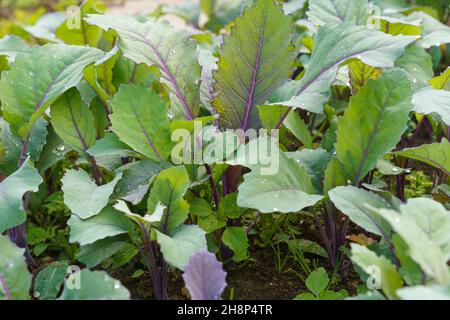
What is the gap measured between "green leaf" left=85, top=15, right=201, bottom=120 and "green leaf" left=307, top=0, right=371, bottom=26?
0.45 metres

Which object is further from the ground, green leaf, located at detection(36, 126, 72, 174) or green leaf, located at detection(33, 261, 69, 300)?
green leaf, located at detection(36, 126, 72, 174)

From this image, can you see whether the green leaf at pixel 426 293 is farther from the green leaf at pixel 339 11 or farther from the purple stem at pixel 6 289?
the green leaf at pixel 339 11

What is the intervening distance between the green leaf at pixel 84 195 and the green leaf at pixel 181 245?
193mm

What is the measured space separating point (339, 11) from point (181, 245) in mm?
1036

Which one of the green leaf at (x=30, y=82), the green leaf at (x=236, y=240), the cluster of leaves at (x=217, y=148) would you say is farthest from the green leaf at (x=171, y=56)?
the green leaf at (x=236, y=240)

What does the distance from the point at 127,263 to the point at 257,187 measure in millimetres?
519

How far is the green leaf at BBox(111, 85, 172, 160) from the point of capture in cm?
154

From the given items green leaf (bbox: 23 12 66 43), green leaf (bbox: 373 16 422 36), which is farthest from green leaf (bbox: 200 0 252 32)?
green leaf (bbox: 373 16 422 36)

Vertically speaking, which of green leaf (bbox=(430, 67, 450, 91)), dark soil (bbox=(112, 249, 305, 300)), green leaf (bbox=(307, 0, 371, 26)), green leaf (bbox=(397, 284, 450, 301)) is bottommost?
dark soil (bbox=(112, 249, 305, 300))

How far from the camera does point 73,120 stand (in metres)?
1.72

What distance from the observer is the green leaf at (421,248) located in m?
1.14

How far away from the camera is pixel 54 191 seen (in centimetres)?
201

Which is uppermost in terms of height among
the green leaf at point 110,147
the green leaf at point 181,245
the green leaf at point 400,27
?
the green leaf at point 400,27

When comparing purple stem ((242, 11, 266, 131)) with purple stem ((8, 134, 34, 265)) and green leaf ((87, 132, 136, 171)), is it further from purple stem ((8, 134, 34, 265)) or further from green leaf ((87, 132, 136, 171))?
purple stem ((8, 134, 34, 265))
